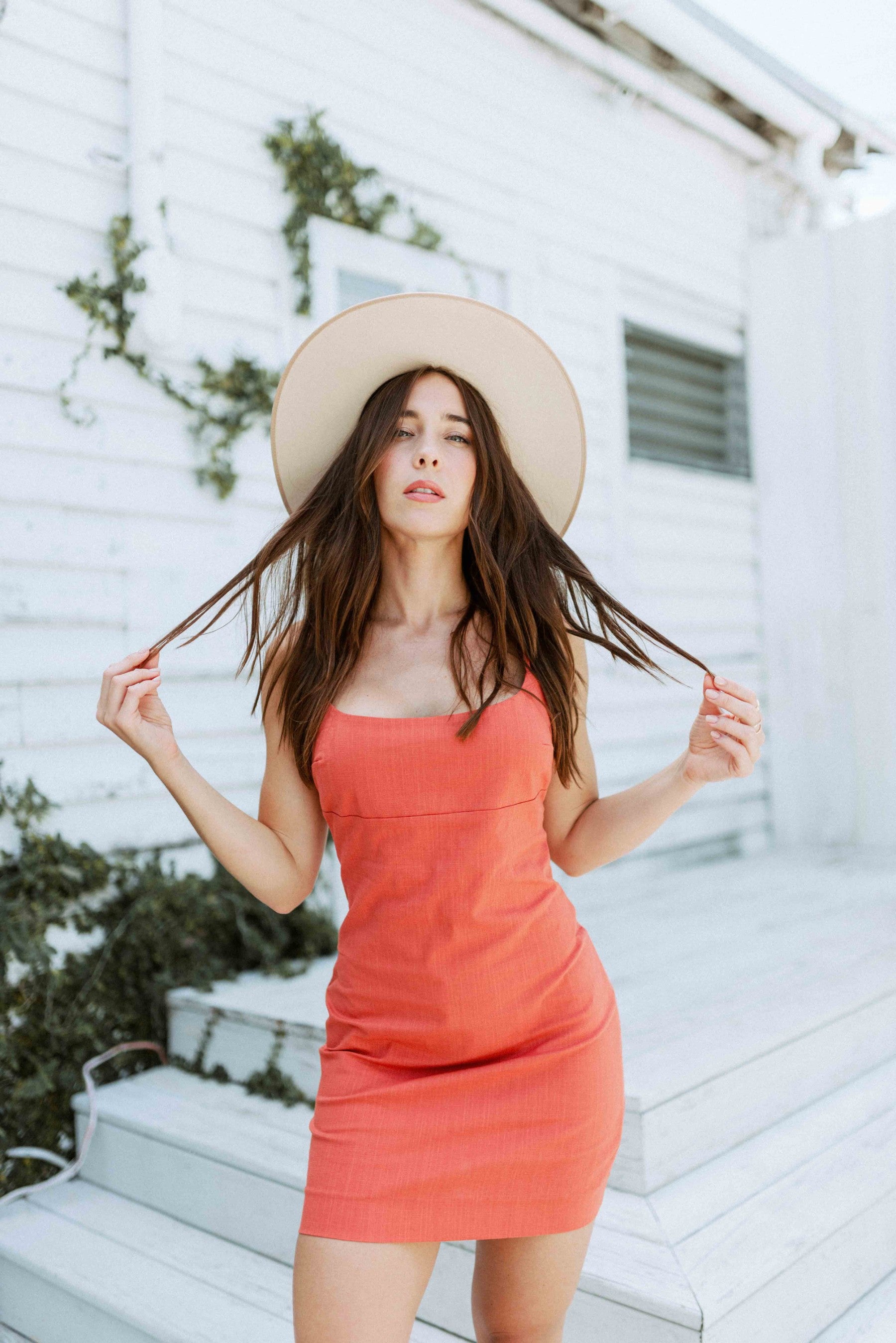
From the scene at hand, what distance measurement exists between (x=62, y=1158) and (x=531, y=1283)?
1774mm

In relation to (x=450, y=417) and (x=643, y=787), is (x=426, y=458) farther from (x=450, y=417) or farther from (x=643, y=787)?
(x=643, y=787)

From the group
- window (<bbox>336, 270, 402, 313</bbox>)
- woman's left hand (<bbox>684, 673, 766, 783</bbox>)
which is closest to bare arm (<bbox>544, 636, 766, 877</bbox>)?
woman's left hand (<bbox>684, 673, 766, 783</bbox>)

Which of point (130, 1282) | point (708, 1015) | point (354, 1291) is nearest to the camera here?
point (354, 1291)

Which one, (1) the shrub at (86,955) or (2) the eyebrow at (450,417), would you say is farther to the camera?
(1) the shrub at (86,955)

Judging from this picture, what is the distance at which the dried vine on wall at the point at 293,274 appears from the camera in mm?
3020

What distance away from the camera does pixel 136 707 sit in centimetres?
147

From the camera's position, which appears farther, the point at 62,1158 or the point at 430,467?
the point at 62,1158

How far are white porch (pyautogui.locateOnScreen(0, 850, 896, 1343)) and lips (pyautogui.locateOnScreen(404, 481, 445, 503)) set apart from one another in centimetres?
127

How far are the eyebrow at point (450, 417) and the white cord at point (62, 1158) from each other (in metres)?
1.93

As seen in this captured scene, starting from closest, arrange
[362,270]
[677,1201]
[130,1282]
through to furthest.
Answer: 1. [677,1201]
2. [130,1282]
3. [362,270]

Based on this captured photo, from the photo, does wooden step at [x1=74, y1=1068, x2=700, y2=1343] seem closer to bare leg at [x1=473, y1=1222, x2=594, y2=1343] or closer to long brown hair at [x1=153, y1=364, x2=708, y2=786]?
bare leg at [x1=473, y1=1222, x2=594, y2=1343]

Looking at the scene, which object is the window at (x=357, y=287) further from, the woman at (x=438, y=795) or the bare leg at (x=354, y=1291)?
the bare leg at (x=354, y=1291)

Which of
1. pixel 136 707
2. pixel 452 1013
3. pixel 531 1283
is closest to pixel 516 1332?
pixel 531 1283

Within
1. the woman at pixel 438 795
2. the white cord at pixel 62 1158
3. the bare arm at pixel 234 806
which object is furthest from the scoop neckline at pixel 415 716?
the white cord at pixel 62 1158
